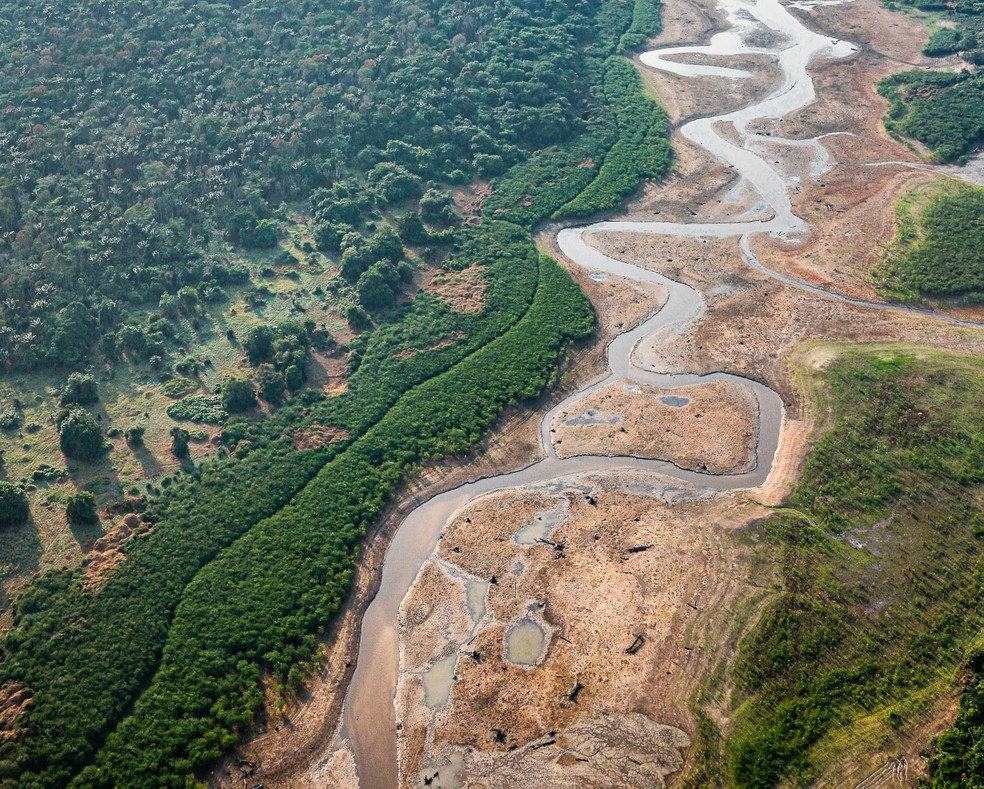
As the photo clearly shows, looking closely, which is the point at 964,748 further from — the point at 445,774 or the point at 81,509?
the point at 81,509

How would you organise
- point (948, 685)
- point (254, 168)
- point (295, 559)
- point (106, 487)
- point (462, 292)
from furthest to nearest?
point (254, 168), point (462, 292), point (106, 487), point (295, 559), point (948, 685)

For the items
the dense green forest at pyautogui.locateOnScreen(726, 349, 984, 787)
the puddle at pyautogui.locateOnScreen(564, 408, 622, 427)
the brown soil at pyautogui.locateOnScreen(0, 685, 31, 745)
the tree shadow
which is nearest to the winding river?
the puddle at pyautogui.locateOnScreen(564, 408, 622, 427)

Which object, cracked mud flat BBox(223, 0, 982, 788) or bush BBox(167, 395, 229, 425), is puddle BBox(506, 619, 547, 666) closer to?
cracked mud flat BBox(223, 0, 982, 788)

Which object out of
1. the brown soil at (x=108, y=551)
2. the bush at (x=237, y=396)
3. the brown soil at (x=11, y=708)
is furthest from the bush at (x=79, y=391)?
the brown soil at (x=11, y=708)

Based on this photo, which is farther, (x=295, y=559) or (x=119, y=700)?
(x=295, y=559)

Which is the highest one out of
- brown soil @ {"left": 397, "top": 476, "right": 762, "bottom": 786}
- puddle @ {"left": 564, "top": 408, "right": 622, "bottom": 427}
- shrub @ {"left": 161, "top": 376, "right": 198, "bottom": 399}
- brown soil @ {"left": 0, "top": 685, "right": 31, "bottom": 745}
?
shrub @ {"left": 161, "top": 376, "right": 198, "bottom": 399}

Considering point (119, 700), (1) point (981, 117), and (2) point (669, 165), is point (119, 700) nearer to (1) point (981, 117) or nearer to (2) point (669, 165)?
(2) point (669, 165)

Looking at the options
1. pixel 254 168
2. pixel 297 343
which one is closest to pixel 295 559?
pixel 297 343
